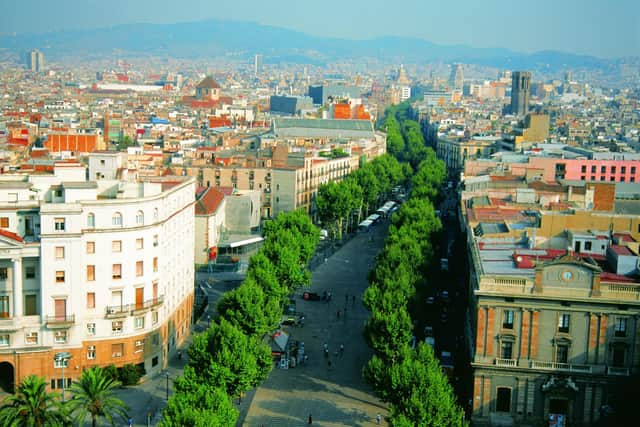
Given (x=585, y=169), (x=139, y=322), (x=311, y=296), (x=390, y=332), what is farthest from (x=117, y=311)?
(x=585, y=169)

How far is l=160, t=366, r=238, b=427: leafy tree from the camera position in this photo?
110ft

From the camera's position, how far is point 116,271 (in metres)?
46.0

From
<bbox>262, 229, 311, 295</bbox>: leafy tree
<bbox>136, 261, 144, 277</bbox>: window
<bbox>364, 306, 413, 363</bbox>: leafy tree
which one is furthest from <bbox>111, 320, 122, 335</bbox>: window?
<bbox>262, 229, 311, 295</bbox>: leafy tree

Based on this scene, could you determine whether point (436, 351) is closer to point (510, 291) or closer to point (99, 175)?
point (510, 291)

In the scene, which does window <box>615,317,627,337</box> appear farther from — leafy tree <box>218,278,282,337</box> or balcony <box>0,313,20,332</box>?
balcony <box>0,313,20,332</box>

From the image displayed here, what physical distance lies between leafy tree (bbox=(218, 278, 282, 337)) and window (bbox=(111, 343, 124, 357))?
598 centimetres

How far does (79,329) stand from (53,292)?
2.41 m

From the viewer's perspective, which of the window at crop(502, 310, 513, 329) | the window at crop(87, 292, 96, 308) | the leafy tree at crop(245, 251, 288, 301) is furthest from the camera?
the leafy tree at crop(245, 251, 288, 301)

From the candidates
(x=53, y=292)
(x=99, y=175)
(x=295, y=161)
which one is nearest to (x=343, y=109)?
(x=295, y=161)

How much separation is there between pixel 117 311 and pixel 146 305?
1767mm

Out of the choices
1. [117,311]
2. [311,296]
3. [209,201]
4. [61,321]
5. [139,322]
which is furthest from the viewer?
[209,201]

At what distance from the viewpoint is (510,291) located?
40719 mm

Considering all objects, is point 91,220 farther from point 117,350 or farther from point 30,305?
point 117,350

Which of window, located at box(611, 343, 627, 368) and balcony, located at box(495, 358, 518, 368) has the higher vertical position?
window, located at box(611, 343, 627, 368)
